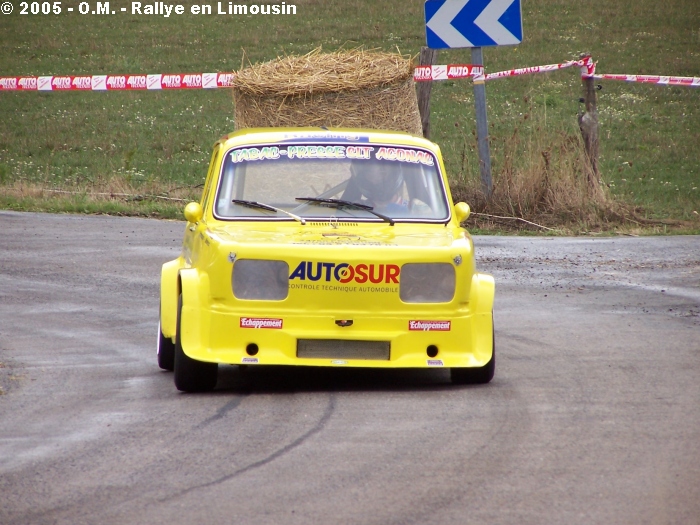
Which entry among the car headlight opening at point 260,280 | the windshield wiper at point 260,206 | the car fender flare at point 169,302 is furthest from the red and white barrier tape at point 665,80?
the car headlight opening at point 260,280

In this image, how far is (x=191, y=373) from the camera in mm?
7305

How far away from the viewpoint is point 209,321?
7.28 meters

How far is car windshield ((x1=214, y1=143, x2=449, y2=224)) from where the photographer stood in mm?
8281

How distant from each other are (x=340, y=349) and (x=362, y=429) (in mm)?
971

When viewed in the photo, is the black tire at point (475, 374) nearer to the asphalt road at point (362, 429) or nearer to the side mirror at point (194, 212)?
the asphalt road at point (362, 429)

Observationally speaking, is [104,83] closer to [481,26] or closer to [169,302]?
[481,26]

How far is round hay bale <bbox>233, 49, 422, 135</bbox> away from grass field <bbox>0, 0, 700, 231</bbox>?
1.38m

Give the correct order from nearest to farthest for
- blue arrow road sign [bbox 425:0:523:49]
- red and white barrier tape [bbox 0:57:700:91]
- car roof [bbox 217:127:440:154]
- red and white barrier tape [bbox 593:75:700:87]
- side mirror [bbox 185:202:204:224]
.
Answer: side mirror [bbox 185:202:204:224], car roof [bbox 217:127:440:154], blue arrow road sign [bbox 425:0:523:49], red and white barrier tape [bbox 593:75:700:87], red and white barrier tape [bbox 0:57:700:91]

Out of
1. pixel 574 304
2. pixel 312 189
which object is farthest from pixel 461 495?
pixel 574 304

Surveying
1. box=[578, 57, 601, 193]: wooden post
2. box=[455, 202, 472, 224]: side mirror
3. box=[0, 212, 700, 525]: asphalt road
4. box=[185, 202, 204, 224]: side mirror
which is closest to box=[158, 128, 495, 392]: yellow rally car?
box=[0, 212, 700, 525]: asphalt road

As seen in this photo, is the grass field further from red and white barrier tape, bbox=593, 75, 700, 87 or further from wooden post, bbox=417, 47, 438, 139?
red and white barrier tape, bbox=593, 75, 700, 87

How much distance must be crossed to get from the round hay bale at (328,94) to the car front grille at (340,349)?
25.9ft

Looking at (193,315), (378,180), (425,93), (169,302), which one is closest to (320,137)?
(378,180)

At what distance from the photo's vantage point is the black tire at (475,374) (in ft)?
24.7
